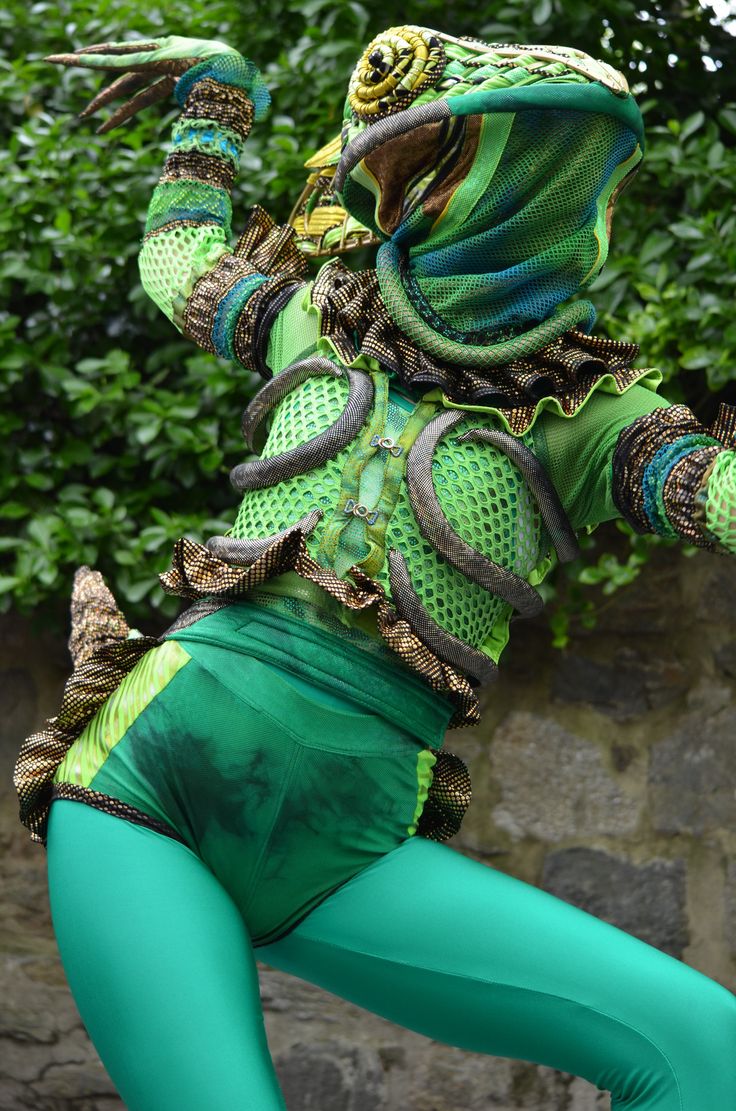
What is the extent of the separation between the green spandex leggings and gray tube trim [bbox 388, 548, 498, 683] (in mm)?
197

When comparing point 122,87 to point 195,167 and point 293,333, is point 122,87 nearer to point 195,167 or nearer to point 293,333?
point 195,167

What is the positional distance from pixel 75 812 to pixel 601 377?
67cm

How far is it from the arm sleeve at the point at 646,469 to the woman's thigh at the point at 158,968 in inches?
21.0

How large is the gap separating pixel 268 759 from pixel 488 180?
592 mm

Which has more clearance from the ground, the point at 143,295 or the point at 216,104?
the point at 216,104

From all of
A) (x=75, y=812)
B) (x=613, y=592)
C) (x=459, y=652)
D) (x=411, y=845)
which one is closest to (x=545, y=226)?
(x=459, y=652)

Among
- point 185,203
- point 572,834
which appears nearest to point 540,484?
point 185,203

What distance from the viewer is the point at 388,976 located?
1339 mm

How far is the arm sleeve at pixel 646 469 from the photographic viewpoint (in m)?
1.30

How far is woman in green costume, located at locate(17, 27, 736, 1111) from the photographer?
1282mm

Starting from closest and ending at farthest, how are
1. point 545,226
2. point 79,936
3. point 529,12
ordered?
point 79,936
point 545,226
point 529,12

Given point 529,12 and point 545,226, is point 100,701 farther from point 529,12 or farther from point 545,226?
point 529,12

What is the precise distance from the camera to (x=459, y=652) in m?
1.41

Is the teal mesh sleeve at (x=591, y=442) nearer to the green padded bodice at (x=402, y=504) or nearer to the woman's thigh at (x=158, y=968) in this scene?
the green padded bodice at (x=402, y=504)
